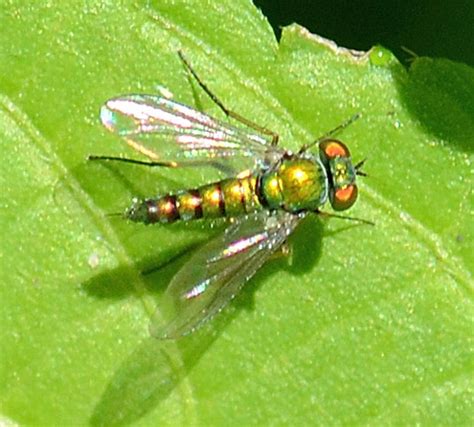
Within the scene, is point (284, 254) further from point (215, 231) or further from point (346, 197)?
point (346, 197)

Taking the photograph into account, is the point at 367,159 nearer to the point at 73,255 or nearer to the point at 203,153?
the point at 203,153

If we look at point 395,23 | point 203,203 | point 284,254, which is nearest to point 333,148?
point 284,254

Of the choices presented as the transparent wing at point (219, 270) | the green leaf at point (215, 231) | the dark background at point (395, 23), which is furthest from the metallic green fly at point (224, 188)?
the dark background at point (395, 23)

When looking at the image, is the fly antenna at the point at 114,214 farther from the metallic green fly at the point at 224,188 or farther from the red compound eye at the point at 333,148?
the red compound eye at the point at 333,148

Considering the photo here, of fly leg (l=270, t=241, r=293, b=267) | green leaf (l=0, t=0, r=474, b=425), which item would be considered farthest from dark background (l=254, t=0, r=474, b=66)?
fly leg (l=270, t=241, r=293, b=267)

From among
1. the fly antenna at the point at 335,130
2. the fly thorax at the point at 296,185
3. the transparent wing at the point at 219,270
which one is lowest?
the transparent wing at the point at 219,270

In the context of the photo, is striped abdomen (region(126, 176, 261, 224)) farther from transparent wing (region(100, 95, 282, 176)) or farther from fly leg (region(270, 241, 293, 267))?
fly leg (region(270, 241, 293, 267))

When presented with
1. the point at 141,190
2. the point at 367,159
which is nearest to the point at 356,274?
the point at 367,159
